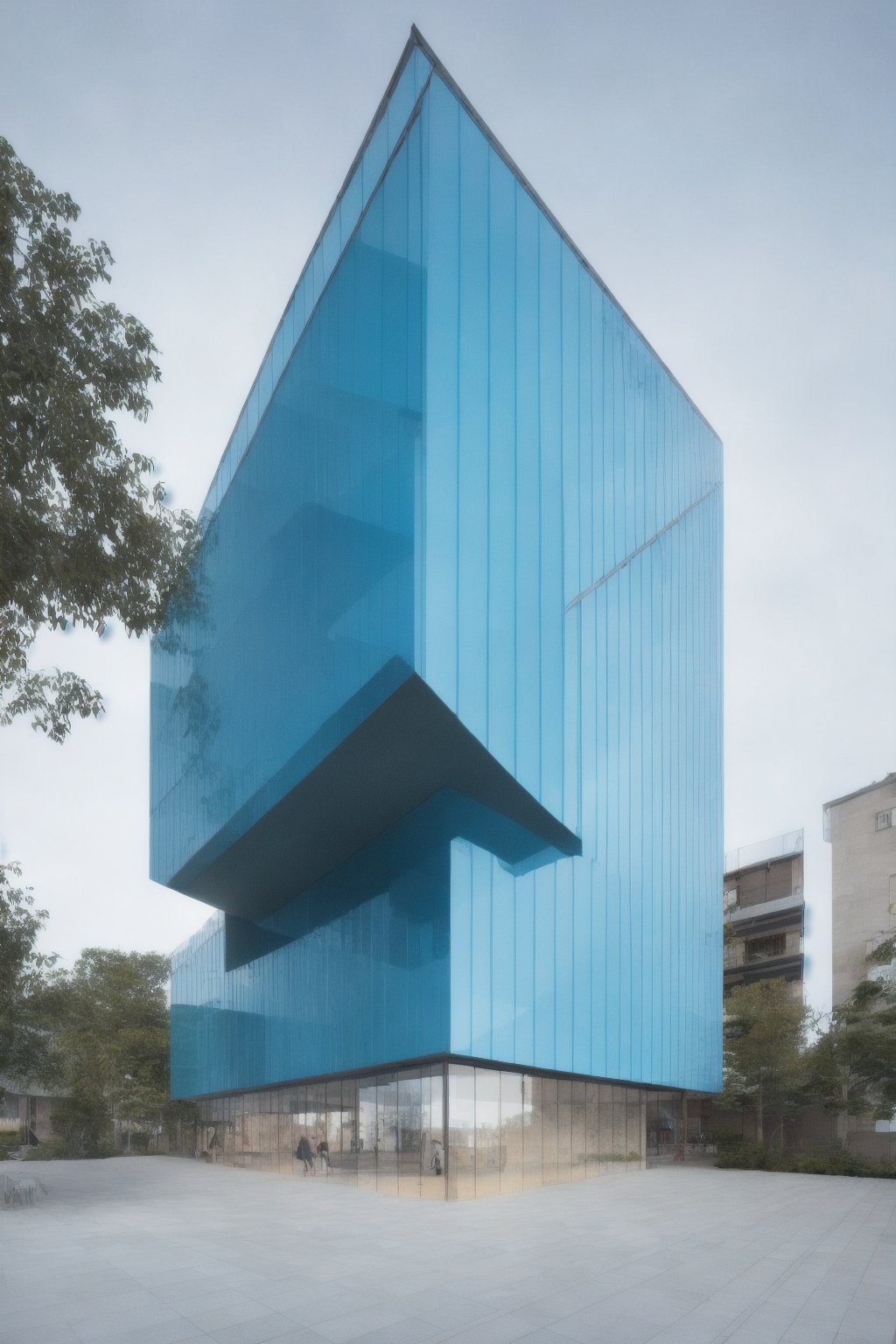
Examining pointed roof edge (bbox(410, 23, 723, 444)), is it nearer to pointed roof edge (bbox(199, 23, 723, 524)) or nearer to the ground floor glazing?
pointed roof edge (bbox(199, 23, 723, 524))

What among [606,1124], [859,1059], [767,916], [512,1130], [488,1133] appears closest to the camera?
[488,1133]

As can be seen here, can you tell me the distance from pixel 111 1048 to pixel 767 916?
36.7 m

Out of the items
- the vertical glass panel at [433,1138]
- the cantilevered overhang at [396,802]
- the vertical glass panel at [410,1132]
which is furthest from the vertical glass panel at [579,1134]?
the cantilevered overhang at [396,802]

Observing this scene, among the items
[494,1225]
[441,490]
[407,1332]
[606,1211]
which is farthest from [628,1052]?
[407,1332]

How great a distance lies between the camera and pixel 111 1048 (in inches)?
2002

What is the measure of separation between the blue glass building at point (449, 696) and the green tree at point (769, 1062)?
568 centimetres

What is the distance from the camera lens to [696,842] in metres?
34.2

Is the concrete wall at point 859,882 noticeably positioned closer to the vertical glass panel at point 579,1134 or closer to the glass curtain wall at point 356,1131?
the vertical glass panel at point 579,1134

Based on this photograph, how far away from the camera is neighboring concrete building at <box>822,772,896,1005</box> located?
48156mm

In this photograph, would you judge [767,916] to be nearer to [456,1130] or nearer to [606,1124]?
[606,1124]

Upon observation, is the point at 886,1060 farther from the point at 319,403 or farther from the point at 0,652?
the point at 0,652

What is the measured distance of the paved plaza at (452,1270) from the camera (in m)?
10.0

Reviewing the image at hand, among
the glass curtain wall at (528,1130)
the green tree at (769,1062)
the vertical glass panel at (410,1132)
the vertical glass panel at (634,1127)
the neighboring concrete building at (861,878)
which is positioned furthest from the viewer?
the neighboring concrete building at (861,878)

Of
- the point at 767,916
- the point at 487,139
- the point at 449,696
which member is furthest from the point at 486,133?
the point at 767,916
